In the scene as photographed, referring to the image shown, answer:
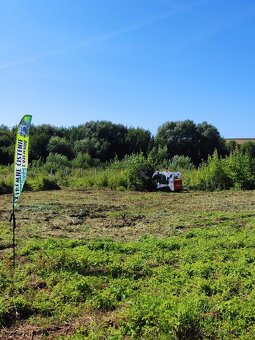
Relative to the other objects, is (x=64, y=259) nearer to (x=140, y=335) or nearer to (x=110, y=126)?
(x=140, y=335)

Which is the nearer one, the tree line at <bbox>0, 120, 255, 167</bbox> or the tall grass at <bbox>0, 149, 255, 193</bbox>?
the tall grass at <bbox>0, 149, 255, 193</bbox>

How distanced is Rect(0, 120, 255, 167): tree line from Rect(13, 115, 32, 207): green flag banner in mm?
35513

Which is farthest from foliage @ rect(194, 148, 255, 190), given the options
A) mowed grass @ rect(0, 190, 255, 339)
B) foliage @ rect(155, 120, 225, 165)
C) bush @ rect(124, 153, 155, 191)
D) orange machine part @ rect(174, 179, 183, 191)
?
foliage @ rect(155, 120, 225, 165)

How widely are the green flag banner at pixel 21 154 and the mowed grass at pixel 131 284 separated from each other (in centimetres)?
127

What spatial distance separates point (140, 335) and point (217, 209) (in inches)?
379

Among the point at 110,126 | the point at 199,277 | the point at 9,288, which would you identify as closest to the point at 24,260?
the point at 9,288

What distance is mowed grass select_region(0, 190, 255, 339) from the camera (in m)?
3.96

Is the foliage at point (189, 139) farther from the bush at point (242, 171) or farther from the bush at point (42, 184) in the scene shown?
the bush at point (42, 184)

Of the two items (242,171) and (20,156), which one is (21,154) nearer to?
(20,156)

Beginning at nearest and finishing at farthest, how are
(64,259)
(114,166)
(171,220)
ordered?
(64,259) → (171,220) → (114,166)

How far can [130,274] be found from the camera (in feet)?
18.5

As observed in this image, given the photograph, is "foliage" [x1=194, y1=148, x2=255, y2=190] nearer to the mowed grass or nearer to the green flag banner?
the mowed grass

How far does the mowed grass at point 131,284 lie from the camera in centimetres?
396

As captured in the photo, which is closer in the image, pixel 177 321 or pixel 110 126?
pixel 177 321
